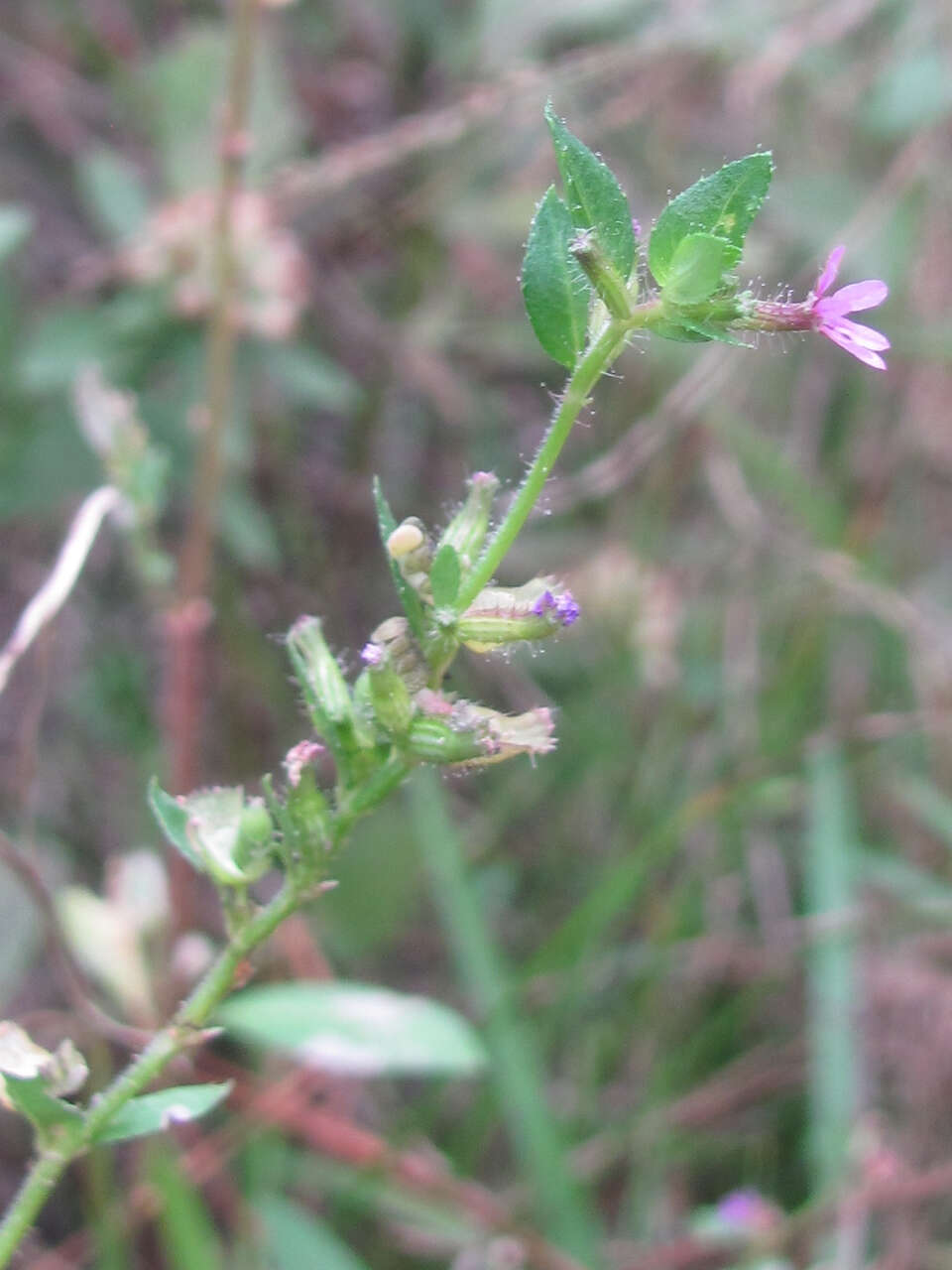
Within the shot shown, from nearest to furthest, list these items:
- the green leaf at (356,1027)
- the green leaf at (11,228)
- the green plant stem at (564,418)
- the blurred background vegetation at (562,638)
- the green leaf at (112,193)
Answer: the green plant stem at (564,418)
the green leaf at (356,1027)
the green leaf at (11,228)
the blurred background vegetation at (562,638)
the green leaf at (112,193)

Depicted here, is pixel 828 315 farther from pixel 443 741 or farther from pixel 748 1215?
pixel 748 1215

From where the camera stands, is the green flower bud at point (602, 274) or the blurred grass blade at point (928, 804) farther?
the blurred grass blade at point (928, 804)

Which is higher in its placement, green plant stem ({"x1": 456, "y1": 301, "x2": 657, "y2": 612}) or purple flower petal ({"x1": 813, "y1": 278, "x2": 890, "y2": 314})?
purple flower petal ({"x1": 813, "y1": 278, "x2": 890, "y2": 314})

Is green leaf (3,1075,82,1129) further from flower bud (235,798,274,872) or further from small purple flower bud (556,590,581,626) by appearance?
small purple flower bud (556,590,581,626)

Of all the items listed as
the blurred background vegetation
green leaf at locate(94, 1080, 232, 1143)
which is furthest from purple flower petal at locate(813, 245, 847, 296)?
the blurred background vegetation

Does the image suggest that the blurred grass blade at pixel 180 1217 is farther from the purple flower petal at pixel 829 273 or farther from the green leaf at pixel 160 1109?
the purple flower petal at pixel 829 273

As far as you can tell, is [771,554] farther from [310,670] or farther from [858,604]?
[310,670]

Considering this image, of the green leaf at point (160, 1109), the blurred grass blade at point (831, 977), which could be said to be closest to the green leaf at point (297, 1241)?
the blurred grass blade at point (831, 977)
